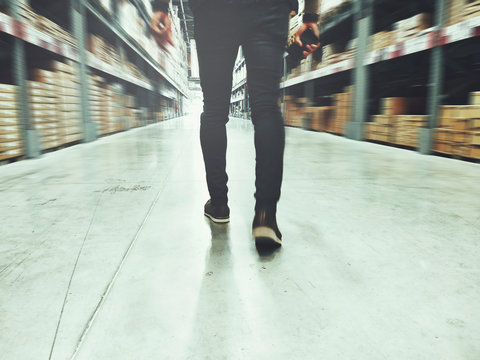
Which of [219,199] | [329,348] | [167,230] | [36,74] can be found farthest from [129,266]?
[36,74]

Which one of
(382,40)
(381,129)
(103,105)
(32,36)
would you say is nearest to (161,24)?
(32,36)

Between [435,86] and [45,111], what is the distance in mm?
3638

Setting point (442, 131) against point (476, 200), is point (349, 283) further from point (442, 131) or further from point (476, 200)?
point (442, 131)

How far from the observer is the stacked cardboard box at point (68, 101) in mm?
3617

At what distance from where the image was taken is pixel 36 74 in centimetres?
318

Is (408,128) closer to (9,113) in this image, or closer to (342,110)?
(342,110)

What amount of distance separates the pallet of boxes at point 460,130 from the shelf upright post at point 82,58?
402 centimetres

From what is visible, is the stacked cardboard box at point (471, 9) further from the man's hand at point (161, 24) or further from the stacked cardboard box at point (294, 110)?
the stacked cardboard box at point (294, 110)

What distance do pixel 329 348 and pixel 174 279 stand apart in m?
0.41

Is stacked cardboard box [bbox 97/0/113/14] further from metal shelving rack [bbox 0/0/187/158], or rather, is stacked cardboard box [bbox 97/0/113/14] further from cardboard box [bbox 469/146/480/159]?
cardboard box [bbox 469/146/480/159]

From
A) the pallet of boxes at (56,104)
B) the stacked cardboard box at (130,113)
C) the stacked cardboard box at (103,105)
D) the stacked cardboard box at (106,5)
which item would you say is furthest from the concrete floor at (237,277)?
the stacked cardboard box at (130,113)

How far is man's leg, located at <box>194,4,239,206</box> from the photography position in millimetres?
1048

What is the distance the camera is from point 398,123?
3715 mm

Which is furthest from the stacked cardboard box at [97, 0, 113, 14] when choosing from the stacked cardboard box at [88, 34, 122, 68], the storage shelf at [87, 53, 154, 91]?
the storage shelf at [87, 53, 154, 91]
